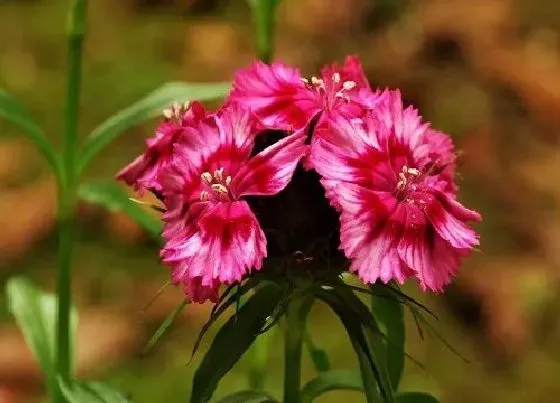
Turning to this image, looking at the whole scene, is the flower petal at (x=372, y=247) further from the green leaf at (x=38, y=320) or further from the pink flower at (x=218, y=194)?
the green leaf at (x=38, y=320)

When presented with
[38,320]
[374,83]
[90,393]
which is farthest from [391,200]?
[374,83]

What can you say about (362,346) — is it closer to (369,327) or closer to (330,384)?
(369,327)

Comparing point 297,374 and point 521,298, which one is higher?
point 297,374

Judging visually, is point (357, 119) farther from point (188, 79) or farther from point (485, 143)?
point (188, 79)

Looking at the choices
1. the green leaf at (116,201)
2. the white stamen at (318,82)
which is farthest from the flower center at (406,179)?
the green leaf at (116,201)

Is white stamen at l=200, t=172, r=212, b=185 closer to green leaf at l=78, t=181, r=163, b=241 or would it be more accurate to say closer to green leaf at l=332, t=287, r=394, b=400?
green leaf at l=332, t=287, r=394, b=400

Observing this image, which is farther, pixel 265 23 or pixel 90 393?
pixel 265 23

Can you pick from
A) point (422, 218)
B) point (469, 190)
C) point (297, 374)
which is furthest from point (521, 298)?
point (422, 218)

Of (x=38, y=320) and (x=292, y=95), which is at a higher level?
(x=292, y=95)
